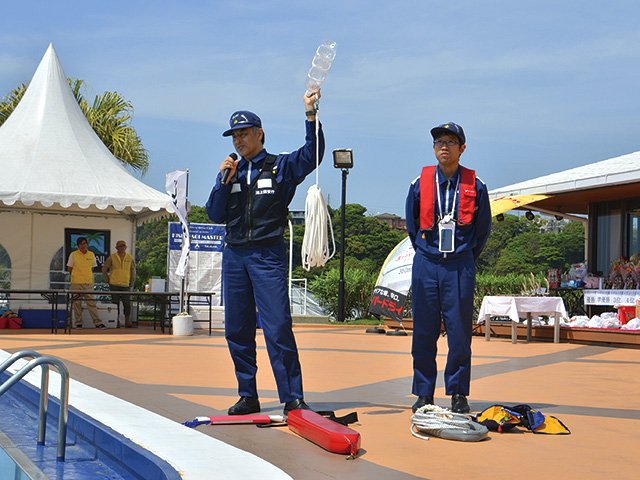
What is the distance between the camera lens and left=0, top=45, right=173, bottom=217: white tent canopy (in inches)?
635

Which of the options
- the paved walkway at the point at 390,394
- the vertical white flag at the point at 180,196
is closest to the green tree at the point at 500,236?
the vertical white flag at the point at 180,196

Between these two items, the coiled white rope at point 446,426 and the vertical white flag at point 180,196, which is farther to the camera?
the vertical white flag at point 180,196

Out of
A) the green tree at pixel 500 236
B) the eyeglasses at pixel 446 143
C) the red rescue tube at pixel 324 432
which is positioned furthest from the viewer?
the green tree at pixel 500 236

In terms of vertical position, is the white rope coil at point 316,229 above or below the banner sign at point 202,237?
below

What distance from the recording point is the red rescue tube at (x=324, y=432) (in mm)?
4668

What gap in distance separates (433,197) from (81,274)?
1222cm

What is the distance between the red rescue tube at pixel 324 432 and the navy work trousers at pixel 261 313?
Result: 1.22 ft

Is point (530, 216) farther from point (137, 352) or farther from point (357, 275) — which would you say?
point (137, 352)

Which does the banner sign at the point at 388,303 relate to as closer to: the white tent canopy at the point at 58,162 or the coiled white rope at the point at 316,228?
the white tent canopy at the point at 58,162

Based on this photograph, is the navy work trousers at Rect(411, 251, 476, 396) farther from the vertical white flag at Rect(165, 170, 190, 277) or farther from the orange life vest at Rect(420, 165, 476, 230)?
the vertical white flag at Rect(165, 170, 190, 277)

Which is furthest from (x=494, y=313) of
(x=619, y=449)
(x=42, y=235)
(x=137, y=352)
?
(x=619, y=449)

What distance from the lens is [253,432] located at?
5.37 m

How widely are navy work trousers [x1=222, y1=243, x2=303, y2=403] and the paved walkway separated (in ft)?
1.26

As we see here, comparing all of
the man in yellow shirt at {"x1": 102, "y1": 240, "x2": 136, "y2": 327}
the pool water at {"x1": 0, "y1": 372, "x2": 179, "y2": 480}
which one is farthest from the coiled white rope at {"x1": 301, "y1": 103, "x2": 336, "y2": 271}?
the man in yellow shirt at {"x1": 102, "y1": 240, "x2": 136, "y2": 327}
